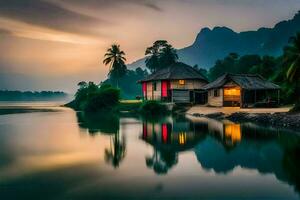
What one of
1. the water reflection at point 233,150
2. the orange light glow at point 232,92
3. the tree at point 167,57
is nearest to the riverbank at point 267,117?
the water reflection at point 233,150

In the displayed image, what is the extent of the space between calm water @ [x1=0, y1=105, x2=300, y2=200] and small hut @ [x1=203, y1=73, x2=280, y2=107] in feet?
64.7

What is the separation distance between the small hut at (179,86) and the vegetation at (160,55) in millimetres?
21217

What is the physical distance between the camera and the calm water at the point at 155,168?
10.5 meters

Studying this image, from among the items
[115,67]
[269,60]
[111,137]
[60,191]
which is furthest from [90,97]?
[60,191]

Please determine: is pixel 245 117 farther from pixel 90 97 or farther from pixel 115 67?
pixel 115 67

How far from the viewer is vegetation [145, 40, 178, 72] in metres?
77.9

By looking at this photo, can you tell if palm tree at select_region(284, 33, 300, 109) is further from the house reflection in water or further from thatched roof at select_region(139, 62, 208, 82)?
thatched roof at select_region(139, 62, 208, 82)

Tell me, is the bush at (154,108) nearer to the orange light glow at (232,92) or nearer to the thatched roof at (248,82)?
the thatched roof at (248,82)

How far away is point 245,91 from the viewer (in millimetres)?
45375

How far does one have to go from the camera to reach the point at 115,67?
2872 inches

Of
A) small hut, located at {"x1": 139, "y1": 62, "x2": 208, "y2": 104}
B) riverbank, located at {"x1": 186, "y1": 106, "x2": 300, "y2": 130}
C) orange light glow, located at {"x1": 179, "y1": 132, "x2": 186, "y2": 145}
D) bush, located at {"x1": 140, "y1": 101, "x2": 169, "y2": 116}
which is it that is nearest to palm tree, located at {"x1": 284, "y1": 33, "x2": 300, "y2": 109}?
riverbank, located at {"x1": 186, "y1": 106, "x2": 300, "y2": 130}

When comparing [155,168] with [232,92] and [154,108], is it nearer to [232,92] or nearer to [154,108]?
[232,92]

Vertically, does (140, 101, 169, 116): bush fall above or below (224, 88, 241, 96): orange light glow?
below

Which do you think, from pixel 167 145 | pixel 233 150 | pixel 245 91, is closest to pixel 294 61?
pixel 245 91
